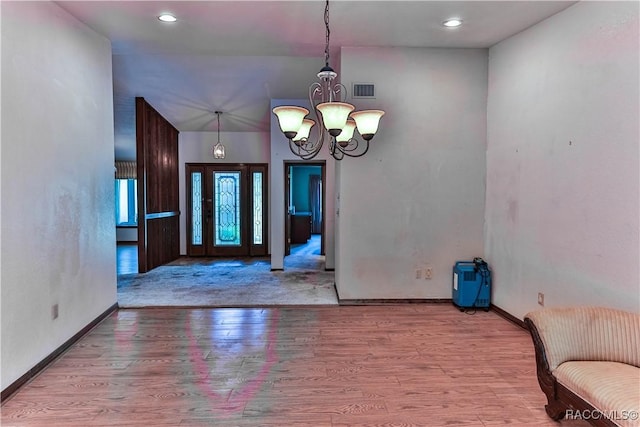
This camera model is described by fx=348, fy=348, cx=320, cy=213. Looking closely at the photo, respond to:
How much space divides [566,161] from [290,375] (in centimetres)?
287

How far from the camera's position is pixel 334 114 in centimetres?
229

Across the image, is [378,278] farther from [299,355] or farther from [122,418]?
[122,418]

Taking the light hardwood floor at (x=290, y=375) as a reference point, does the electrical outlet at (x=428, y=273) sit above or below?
above

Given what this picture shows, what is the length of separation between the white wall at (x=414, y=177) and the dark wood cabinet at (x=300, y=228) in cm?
533

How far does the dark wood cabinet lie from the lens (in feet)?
31.0

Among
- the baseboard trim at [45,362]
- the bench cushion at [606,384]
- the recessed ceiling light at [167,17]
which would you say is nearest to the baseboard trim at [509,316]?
the bench cushion at [606,384]

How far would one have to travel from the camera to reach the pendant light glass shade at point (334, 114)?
2270mm

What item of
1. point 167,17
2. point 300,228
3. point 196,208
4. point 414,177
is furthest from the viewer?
point 300,228

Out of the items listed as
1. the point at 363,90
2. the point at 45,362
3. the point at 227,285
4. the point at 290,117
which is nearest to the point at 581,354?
the point at 290,117

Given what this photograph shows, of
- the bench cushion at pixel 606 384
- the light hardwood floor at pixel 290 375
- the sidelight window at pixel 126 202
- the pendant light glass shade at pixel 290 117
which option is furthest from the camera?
the sidelight window at pixel 126 202

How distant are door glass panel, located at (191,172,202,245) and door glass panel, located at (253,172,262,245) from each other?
1.15 meters

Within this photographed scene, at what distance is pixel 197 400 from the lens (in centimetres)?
226

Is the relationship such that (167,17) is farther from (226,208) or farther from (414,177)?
(226,208)

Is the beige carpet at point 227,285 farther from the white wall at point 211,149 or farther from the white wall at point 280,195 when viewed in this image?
the white wall at point 211,149
